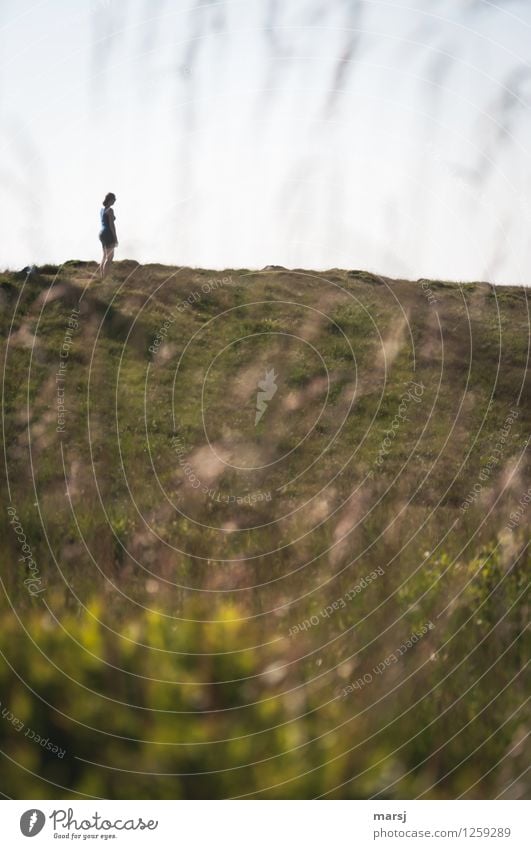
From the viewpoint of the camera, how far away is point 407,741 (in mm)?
3748

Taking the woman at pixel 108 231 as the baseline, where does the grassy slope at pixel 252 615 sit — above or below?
below

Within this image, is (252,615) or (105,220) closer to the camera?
(252,615)

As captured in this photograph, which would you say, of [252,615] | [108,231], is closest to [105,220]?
[108,231]

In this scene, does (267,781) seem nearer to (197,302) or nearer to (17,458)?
→ (17,458)

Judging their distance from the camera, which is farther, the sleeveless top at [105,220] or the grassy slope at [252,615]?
the sleeveless top at [105,220]

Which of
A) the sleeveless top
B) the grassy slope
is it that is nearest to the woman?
the sleeveless top

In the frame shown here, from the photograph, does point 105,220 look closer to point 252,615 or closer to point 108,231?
point 108,231

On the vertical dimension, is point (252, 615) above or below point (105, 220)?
below

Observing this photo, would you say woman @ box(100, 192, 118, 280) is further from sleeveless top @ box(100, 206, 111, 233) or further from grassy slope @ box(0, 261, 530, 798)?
grassy slope @ box(0, 261, 530, 798)

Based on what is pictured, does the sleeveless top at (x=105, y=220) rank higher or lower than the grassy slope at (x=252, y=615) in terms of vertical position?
higher

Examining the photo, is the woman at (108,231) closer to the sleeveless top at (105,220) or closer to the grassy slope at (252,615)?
the sleeveless top at (105,220)

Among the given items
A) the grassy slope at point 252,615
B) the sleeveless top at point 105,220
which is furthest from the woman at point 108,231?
the grassy slope at point 252,615

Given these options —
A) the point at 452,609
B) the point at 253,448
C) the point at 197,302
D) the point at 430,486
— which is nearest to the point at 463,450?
the point at 430,486

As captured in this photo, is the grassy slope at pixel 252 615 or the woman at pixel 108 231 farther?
the woman at pixel 108 231
